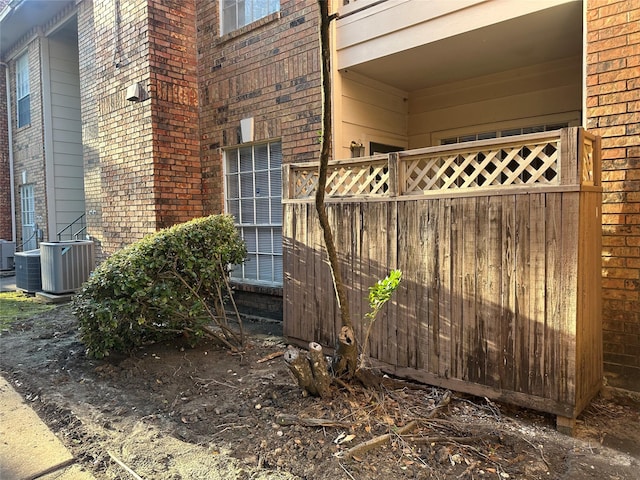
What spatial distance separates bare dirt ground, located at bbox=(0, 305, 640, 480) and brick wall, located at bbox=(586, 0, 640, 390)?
0.49 m

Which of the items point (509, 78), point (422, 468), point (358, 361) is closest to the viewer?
point (422, 468)

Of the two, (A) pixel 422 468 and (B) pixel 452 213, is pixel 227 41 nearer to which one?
(B) pixel 452 213

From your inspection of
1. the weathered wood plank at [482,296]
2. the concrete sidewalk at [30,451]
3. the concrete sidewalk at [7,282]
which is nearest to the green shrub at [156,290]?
the concrete sidewalk at [30,451]

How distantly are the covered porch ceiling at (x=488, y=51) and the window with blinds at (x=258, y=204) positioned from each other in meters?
1.82

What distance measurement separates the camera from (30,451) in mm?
2986

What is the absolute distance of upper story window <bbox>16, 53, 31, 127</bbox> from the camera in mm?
11852

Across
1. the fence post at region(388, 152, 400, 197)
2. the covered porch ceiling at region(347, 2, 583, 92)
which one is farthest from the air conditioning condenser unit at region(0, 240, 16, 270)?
the fence post at region(388, 152, 400, 197)

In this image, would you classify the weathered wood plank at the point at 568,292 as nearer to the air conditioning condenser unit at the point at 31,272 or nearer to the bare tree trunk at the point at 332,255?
the bare tree trunk at the point at 332,255

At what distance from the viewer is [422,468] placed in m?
2.66

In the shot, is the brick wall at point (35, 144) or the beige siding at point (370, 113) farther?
the brick wall at point (35, 144)

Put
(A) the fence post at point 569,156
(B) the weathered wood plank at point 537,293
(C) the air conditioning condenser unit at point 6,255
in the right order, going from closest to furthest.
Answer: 1. (A) the fence post at point 569,156
2. (B) the weathered wood plank at point 537,293
3. (C) the air conditioning condenser unit at point 6,255

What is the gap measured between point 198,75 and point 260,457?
6.43m

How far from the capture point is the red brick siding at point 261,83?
19.3 feet

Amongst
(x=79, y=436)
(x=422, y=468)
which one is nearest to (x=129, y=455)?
(x=79, y=436)
